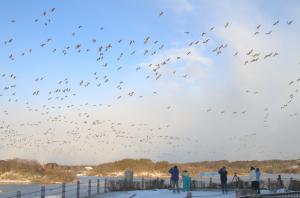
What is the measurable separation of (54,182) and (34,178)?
502 inches

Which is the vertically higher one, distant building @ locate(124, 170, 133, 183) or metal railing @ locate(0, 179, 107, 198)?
distant building @ locate(124, 170, 133, 183)

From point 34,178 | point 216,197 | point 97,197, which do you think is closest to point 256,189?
point 216,197

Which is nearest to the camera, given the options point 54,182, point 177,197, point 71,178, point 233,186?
point 177,197

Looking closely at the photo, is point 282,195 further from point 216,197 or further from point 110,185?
point 110,185

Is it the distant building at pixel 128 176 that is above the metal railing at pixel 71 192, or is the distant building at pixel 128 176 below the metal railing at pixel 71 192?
above

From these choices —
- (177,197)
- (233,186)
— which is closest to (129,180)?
(233,186)

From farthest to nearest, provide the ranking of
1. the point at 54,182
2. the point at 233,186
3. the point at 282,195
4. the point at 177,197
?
the point at 54,182, the point at 233,186, the point at 177,197, the point at 282,195

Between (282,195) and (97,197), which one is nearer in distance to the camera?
(282,195)

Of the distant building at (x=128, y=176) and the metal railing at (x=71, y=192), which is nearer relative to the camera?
the metal railing at (x=71, y=192)

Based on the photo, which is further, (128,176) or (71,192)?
(71,192)

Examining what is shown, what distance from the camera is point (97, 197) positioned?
36875mm

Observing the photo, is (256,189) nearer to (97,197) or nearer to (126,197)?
(126,197)

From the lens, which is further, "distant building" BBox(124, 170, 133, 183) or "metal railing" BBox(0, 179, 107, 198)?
"distant building" BBox(124, 170, 133, 183)

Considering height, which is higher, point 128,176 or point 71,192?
point 128,176
